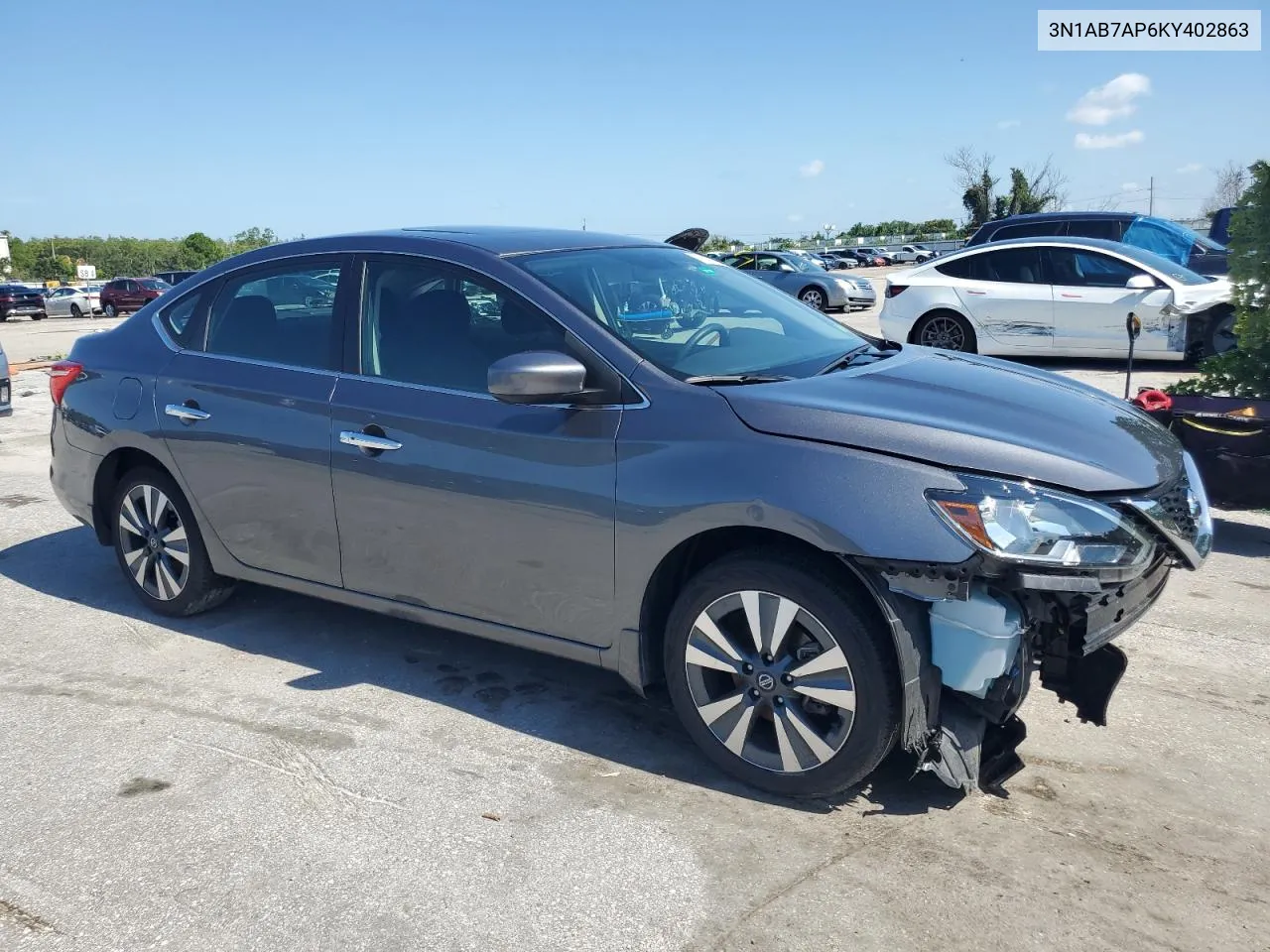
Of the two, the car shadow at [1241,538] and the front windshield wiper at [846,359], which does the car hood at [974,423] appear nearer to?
the front windshield wiper at [846,359]

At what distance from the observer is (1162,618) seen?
4.84 m

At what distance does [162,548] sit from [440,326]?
1923 mm

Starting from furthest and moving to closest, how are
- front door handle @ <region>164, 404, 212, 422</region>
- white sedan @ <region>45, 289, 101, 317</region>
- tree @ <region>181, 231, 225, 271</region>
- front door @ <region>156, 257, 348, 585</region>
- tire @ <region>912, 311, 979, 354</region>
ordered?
tree @ <region>181, 231, 225, 271</region> < white sedan @ <region>45, 289, 101, 317</region> < tire @ <region>912, 311, 979, 354</region> < front door handle @ <region>164, 404, 212, 422</region> < front door @ <region>156, 257, 348, 585</region>

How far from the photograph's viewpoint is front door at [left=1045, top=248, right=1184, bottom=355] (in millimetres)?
11719

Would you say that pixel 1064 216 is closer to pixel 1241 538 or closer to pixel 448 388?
pixel 1241 538

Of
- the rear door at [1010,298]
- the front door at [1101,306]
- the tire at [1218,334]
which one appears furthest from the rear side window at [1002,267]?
the tire at [1218,334]

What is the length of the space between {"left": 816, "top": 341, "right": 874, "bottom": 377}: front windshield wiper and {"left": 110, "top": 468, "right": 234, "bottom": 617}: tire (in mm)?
2876

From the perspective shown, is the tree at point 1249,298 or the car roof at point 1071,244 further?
the car roof at point 1071,244

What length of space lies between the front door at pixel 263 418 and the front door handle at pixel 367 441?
0.12 meters

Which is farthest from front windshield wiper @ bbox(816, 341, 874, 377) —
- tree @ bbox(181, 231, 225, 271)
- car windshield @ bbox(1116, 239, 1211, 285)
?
tree @ bbox(181, 231, 225, 271)

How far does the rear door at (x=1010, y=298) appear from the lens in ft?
40.1

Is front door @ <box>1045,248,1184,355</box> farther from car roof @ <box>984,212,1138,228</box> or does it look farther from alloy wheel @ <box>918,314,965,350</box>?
car roof @ <box>984,212,1138,228</box>

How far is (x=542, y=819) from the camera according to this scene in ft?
10.7

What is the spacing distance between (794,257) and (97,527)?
67.5ft
